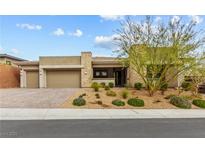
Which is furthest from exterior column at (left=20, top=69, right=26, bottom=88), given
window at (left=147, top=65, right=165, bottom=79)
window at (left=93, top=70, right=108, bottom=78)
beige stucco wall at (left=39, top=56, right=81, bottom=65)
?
window at (left=147, top=65, right=165, bottom=79)

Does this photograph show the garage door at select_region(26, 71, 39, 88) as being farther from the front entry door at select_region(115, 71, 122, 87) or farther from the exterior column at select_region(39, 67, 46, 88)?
the front entry door at select_region(115, 71, 122, 87)

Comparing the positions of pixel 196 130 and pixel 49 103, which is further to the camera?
pixel 49 103

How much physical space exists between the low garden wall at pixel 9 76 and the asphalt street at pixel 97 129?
2186cm

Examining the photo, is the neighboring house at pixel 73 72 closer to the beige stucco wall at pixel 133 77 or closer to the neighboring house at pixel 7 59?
the beige stucco wall at pixel 133 77

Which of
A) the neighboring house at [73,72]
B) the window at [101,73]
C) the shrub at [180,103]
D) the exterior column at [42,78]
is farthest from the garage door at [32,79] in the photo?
the shrub at [180,103]

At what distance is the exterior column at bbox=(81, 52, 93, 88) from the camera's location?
29.9m

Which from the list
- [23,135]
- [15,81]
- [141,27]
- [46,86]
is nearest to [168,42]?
[141,27]

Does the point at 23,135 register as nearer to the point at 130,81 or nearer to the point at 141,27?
the point at 141,27

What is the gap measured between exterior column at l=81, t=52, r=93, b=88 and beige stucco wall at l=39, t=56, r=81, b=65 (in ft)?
2.44

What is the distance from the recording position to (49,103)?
16406 millimetres

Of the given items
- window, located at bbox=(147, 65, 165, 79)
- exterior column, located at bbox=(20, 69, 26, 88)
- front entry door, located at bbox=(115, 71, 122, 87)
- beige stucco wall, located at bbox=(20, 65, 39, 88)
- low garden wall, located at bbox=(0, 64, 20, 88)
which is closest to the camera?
→ window, located at bbox=(147, 65, 165, 79)

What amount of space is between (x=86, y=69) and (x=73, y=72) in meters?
2.10

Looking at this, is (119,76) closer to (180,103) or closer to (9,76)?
(9,76)

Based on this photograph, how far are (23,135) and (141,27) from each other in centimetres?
1361
